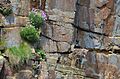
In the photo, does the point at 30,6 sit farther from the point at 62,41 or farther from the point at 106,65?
the point at 106,65

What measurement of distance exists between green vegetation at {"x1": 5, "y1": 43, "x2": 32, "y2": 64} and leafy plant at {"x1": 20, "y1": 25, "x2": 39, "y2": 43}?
0.44 m

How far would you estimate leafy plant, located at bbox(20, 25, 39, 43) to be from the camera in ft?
46.2

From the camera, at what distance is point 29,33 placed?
46.3 ft

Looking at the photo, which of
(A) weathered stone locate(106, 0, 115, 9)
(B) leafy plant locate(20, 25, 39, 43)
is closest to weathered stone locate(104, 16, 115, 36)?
(A) weathered stone locate(106, 0, 115, 9)

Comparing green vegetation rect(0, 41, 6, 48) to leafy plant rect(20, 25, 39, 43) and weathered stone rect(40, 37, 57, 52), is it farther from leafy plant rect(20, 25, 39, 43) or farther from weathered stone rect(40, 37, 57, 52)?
weathered stone rect(40, 37, 57, 52)

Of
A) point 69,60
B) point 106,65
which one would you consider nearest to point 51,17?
point 69,60

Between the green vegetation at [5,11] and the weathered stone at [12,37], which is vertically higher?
the green vegetation at [5,11]

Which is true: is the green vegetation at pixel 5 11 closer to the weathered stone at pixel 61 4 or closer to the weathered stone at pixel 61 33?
the weathered stone at pixel 61 4

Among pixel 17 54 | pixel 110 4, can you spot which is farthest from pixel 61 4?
pixel 17 54

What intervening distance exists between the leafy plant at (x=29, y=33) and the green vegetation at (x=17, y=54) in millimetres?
436

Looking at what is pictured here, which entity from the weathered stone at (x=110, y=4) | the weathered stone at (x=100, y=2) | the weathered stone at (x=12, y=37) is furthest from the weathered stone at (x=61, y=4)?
the weathered stone at (x=12, y=37)

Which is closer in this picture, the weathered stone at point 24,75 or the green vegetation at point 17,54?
the weathered stone at point 24,75

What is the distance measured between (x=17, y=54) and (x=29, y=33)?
882 mm

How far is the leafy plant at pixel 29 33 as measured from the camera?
46.2 ft
